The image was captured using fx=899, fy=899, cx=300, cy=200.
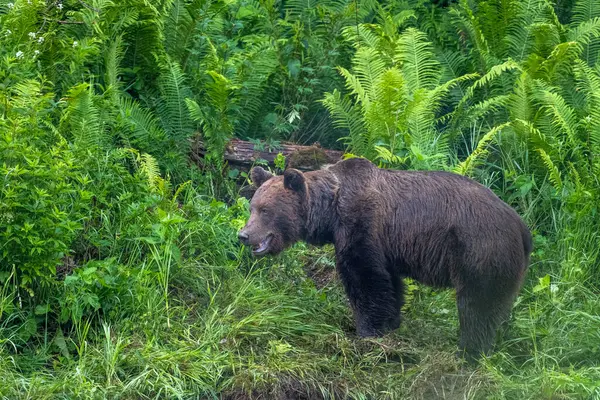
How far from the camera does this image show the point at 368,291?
7633mm

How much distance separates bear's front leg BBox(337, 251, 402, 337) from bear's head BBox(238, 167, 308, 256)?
1.77 feet

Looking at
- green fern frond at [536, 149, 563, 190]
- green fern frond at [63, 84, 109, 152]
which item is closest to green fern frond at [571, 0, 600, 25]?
green fern frond at [536, 149, 563, 190]

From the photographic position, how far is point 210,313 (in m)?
7.81

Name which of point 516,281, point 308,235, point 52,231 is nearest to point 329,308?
point 308,235

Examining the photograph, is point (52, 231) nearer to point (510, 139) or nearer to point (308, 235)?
point (308, 235)

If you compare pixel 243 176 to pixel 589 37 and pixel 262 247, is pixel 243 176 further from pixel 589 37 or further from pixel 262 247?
pixel 589 37

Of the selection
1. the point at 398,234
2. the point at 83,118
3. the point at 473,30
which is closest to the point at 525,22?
the point at 473,30

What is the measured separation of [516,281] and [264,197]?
2.27 m

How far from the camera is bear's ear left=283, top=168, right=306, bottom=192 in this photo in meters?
7.82

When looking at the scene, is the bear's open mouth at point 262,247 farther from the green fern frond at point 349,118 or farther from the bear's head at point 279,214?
the green fern frond at point 349,118

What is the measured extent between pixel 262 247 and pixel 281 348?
1000 millimetres

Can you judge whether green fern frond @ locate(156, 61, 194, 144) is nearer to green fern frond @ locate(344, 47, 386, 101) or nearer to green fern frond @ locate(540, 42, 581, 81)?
green fern frond @ locate(344, 47, 386, 101)

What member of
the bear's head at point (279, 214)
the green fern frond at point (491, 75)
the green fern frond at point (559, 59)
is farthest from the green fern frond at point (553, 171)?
the bear's head at point (279, 214)

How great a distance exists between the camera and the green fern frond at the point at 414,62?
10.4 meters
